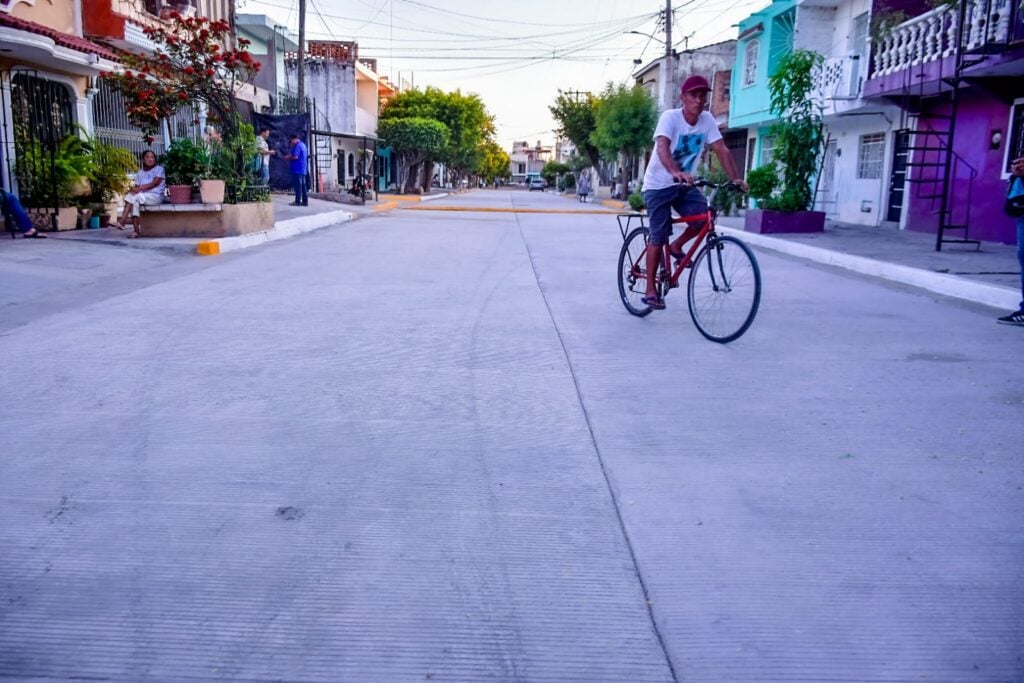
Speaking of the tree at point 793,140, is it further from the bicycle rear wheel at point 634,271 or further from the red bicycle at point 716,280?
the red bicycle at point 716,280

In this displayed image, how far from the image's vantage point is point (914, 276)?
9781 millimetres

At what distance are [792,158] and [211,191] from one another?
10211 millimetres

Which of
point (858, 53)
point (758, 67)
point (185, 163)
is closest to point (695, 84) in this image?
point (185, 163)

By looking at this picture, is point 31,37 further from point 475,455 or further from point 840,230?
point 840,230

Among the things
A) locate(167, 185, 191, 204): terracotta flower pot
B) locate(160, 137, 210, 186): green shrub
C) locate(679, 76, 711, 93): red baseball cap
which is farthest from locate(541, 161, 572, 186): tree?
locate(679, 76, 711, 93): red baseball cap

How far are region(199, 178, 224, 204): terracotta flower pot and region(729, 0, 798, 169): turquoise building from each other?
16895mm

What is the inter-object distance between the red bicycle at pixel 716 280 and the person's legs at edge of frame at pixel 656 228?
8 cm

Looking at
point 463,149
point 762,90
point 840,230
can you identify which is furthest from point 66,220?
point 463,149

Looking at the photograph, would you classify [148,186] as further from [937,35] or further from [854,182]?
[854,182]

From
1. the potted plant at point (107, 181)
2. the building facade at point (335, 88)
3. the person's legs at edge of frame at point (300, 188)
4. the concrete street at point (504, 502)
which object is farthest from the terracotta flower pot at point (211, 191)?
the building facade at point (335, 88)

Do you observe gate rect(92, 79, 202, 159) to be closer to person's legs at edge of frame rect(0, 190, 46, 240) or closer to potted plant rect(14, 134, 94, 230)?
potted plant rect(14, 134, 94, 230)

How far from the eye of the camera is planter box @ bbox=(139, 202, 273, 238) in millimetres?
12125

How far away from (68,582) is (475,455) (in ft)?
5.46

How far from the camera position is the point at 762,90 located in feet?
84.2
